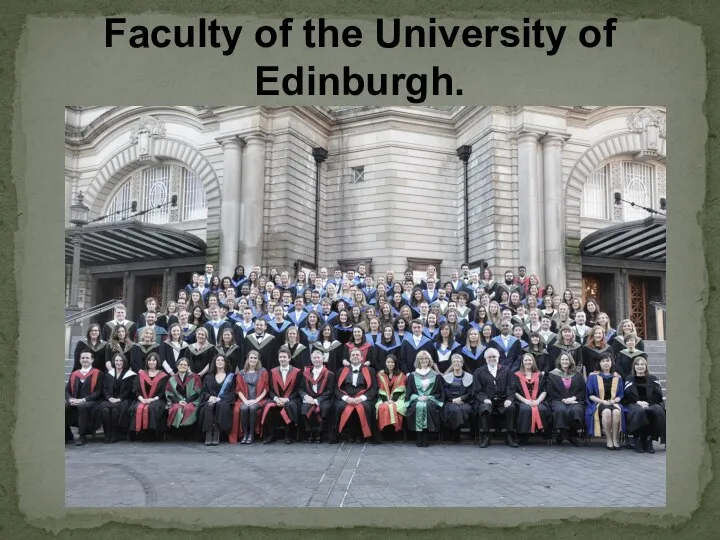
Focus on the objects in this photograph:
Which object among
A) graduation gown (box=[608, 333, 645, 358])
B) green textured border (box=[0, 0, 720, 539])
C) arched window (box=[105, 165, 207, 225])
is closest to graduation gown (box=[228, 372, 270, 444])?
arched window (box=[105, 165, 207, 225])

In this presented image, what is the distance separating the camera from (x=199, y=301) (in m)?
7.83

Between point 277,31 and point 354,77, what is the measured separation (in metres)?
0.49

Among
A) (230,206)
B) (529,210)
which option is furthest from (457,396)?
(230,206)

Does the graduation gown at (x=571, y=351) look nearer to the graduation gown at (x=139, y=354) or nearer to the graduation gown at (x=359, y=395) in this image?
the graduation gown at (x=359, y=395)

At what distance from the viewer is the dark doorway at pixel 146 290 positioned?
6.52 meters

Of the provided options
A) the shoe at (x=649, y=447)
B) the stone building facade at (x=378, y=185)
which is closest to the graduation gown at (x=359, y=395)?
the stone building facade at (x=378, y=185)

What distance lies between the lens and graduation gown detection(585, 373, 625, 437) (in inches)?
235

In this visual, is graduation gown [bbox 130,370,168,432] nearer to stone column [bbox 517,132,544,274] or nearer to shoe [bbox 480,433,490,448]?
shoe [bbox 480,433,490,448]

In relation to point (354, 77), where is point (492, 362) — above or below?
below

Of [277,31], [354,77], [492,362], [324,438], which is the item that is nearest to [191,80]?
[277,31]

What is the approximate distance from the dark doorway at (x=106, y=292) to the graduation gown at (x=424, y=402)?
10.6 ft

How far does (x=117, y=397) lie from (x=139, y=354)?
0.67 m

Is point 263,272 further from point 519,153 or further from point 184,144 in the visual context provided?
point 519,153

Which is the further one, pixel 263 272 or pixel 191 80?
pixel 263 272
